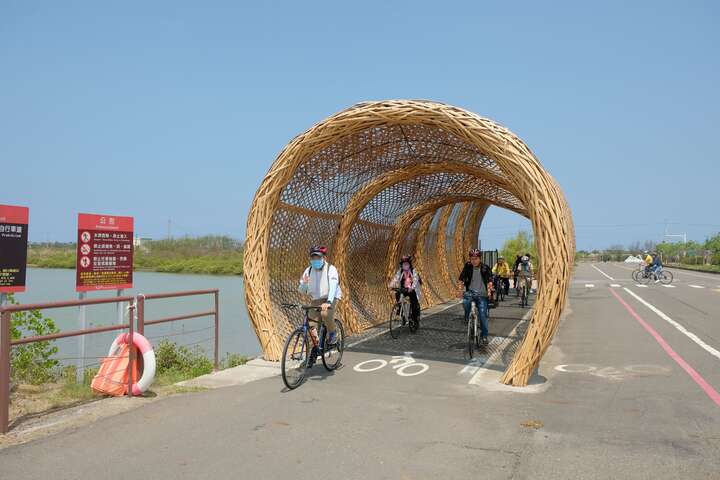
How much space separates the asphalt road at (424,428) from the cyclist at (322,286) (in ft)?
2.16

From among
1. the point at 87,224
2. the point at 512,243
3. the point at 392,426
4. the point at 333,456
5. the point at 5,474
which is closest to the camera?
the point at 5,474

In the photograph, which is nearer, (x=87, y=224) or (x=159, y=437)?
(x=159, y=437)

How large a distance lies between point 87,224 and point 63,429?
3189 mm

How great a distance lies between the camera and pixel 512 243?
3497cm

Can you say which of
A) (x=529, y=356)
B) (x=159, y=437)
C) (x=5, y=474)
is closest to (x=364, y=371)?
(x=529, y=356)

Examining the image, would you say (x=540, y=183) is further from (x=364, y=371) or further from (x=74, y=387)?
(x=74, y=387)

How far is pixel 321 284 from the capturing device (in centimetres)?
702

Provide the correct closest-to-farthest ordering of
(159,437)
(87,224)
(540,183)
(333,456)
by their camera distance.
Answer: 1. (333,456)
2. (159,437)
3. (540,183)
4. (87,224)

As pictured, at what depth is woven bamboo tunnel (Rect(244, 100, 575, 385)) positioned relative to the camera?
6266 mm

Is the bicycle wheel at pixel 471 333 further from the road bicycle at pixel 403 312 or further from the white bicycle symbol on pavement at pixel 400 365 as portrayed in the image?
the road bicycle at pixel 403 312

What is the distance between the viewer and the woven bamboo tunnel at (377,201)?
6.27 meters

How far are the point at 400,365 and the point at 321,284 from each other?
1659 millimetres

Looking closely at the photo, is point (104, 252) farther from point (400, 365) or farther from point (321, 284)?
point (400, 365)

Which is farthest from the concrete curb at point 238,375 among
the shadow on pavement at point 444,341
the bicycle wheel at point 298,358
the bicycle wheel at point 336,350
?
the shadow on pavement at point 444,341
